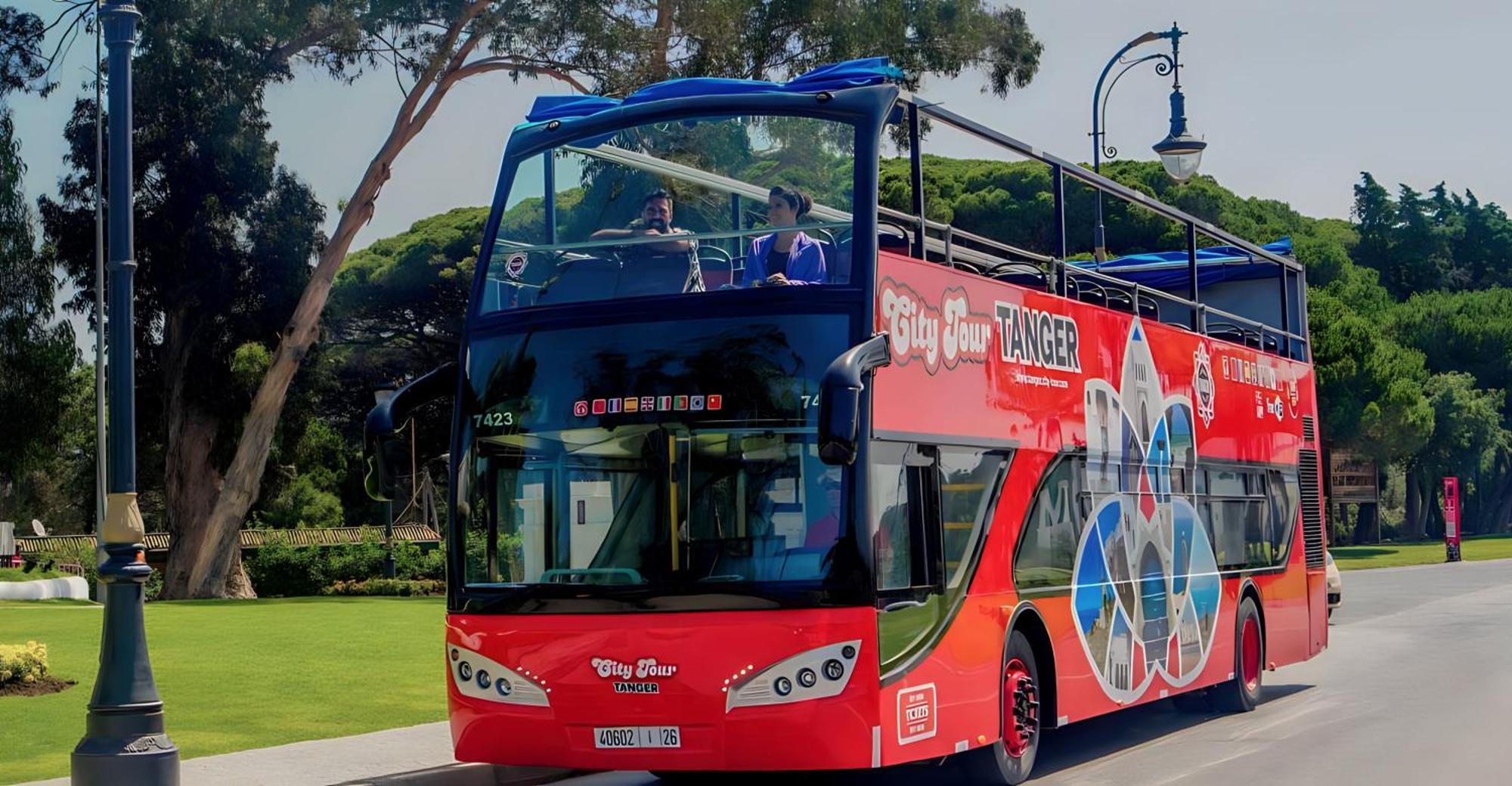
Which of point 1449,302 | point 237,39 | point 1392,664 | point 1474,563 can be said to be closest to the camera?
point 1392,664

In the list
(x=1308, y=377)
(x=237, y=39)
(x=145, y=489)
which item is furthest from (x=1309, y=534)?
(x=145, y=489)

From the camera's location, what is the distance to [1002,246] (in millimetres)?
12969

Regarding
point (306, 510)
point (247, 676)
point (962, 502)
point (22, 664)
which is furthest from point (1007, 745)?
point (306, 510)

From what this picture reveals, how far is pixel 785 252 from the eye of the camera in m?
10.1

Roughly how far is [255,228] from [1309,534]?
26.1 meters

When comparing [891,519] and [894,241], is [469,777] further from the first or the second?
[894,241]

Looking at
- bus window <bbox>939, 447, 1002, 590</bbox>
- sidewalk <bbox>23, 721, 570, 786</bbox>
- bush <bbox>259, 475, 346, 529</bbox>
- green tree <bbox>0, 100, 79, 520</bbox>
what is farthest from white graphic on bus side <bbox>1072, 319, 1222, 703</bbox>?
bush <bbox>259, 475, 346, 529</bbox>

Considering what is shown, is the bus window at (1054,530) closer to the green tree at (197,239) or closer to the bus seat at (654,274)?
the bus seat at (654,274)

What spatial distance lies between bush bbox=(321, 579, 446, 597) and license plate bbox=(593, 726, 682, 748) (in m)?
25.5

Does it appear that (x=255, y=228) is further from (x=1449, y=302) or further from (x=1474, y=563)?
(x=1449, y=302)

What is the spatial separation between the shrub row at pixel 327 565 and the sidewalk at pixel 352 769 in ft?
78.9

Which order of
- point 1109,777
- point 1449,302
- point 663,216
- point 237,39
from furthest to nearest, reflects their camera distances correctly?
point 1449,302 → point 237,39 → point 1109,777 → point 663,216

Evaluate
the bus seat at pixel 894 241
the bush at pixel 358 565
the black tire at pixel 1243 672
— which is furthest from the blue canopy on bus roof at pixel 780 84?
the bush at pixel 358 565

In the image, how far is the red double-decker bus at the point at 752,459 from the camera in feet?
30.7
